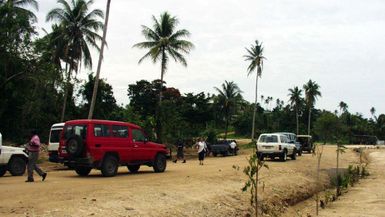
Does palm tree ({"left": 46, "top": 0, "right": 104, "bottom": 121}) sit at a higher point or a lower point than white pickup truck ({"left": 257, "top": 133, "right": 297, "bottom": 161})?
higher

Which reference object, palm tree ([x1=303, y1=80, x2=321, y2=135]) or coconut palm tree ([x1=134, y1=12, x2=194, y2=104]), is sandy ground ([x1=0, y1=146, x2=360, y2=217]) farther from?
palm tree ([x1=303, y1=80, x2=321, y2=135])

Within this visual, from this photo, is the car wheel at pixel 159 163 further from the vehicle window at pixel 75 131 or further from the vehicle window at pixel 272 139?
the vehicle window at pixel 272 139

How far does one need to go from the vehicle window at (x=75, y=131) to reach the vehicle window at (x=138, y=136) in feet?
8.10

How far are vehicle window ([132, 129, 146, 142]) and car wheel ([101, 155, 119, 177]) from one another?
4.61 ft

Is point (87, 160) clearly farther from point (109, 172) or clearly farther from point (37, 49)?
point (37, 49)

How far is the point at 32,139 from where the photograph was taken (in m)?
15.2

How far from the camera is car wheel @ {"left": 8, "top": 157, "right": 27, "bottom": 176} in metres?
18.8

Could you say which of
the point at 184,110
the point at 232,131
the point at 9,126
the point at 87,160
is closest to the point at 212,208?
the point at 87,160

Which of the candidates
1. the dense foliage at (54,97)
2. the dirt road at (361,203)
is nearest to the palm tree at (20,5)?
the dense foliage at (54,97)

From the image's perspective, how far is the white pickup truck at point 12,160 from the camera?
18531 mm

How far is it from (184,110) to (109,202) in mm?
43232

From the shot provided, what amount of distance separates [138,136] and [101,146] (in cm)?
235

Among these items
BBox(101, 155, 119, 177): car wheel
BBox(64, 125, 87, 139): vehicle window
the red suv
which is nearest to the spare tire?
the red suv

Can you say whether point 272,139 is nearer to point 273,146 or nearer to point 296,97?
point 273,146
